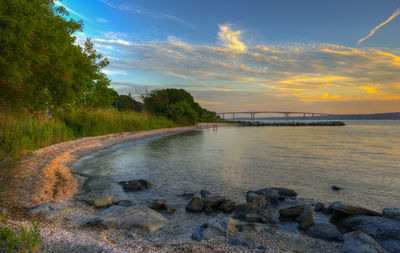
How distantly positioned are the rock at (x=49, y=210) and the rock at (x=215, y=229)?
3.64 meters

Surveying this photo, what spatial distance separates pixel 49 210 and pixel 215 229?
4384mm

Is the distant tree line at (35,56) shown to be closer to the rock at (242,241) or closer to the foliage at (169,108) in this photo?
the rock at (242,241)

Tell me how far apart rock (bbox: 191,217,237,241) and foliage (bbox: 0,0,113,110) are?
27.3 ft

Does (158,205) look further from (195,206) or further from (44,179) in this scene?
(44,179)

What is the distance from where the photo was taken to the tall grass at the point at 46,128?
10.6m

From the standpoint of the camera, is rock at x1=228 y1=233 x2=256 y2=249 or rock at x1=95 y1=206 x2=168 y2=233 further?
rock at x1=95 y1=206 x2=168 y2=233

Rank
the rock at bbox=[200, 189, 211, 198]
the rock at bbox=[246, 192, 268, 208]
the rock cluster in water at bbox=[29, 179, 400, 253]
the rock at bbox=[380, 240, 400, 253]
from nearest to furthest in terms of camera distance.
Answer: the rock at bbox=[380, 240, 400, 253] → the rock cluster in water at bbox=[29, 179, 400, 253] → the rock at bbox=[246, 192, 268, 208] → the rock at bbox=[200, 189, 211, 198]

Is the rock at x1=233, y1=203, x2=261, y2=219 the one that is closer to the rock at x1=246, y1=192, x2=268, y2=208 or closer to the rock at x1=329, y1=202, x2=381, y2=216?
the rock at x1=246, y1=192, x2=268, y2=208

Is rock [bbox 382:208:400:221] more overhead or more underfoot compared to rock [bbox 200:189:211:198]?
more overhead

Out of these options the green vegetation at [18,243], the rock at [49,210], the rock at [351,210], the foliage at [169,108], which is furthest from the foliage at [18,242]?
the foliage at [169,108]

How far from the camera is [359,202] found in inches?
343

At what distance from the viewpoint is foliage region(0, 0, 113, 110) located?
836cm

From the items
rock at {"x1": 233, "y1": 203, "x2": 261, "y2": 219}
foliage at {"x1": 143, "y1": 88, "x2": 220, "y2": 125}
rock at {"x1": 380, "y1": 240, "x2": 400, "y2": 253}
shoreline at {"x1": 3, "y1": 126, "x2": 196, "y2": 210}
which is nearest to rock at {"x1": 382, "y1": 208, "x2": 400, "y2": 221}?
rock at {"x1": 380, "y1": 240, "x2": 400, "y2": 253}

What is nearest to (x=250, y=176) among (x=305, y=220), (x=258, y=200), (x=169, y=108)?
(x=258, y=200)
